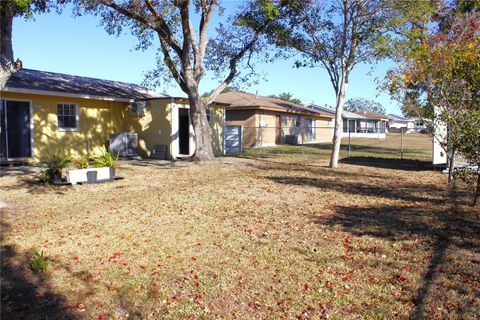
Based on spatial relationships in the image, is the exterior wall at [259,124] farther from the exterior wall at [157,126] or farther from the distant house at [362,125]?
the distant house at [362,125]

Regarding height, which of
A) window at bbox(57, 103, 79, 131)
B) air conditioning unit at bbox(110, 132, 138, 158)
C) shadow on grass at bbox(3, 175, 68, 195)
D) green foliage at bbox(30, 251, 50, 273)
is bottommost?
→ green foliage at bbox(30, 251, 50, 273)

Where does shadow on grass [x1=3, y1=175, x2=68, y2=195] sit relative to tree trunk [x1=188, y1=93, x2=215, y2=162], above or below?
below

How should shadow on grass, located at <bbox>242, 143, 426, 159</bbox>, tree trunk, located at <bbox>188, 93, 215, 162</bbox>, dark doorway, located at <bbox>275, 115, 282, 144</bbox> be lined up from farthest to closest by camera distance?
dark doorway, located at <bbox>275, 115, 282, 144</bbox>
shadow on grass, located at <bbox>242, 143, 426, 159</bbox>
tree trunk, located at <bbox>188, 93, 215, 162</bbox>

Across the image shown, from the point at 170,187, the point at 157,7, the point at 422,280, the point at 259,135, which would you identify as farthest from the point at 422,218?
the point at 259,135

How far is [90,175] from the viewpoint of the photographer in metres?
10.4

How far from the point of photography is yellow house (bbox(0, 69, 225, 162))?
14.3 meters

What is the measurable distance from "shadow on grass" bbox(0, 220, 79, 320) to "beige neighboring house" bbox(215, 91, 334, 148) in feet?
66.0

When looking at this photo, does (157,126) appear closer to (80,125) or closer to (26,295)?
(80,125)

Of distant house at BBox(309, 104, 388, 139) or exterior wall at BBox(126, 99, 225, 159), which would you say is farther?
distant house at BBox(309, 104, 388, 139)

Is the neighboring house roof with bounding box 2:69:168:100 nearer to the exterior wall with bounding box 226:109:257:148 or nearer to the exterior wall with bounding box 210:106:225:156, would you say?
the exterior wall with bounding box 210:106:225:156

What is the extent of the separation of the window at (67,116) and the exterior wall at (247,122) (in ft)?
46.0

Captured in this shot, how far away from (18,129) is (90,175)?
19.2 ft

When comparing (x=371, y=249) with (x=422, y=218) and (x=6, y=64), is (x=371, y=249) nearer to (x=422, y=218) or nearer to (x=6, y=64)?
(x=422, y=218)

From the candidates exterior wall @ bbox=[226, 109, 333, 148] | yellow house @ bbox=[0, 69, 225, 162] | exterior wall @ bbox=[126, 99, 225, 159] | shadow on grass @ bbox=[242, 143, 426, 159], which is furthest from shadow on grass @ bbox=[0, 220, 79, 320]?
exterior wall @ bbox=[226, 109, 333, 148]
